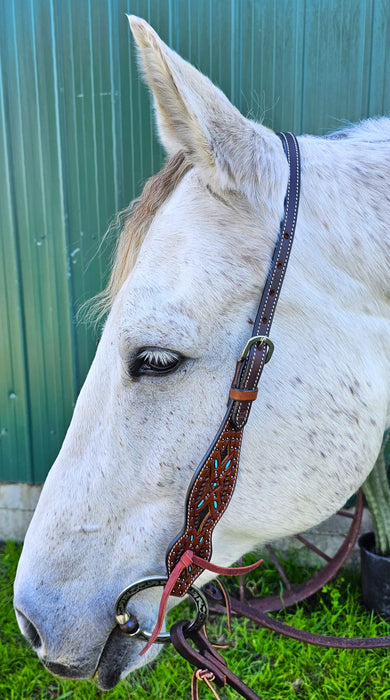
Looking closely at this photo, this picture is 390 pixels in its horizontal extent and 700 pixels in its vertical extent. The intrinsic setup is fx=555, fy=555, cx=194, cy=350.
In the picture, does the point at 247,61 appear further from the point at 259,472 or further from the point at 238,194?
the point at 259,472

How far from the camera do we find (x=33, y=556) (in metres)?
1.13

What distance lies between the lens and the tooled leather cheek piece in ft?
3.32

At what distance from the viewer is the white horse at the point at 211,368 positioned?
1.01m

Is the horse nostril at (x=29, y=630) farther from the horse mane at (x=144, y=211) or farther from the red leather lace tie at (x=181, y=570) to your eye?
the horse mane at (x=144, y=211)

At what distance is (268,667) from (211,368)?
169 cm

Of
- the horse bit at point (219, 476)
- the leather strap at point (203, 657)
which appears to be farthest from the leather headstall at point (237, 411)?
the leather strap at point (203, 657)

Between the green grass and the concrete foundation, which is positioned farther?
the concrete foundation

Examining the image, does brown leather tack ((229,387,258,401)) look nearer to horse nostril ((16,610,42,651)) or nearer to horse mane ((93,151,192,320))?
horse mane ((93,151,192,320))

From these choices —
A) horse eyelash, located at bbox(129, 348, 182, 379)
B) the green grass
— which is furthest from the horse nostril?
the green grass

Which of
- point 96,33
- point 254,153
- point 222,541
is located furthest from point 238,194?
point 96,33

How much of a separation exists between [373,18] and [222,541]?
7.32ft

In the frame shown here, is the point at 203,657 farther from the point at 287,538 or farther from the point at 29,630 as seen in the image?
the point at 287,538

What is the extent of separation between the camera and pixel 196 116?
954 mm

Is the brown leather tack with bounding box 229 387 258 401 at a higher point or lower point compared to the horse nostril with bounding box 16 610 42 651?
higher
